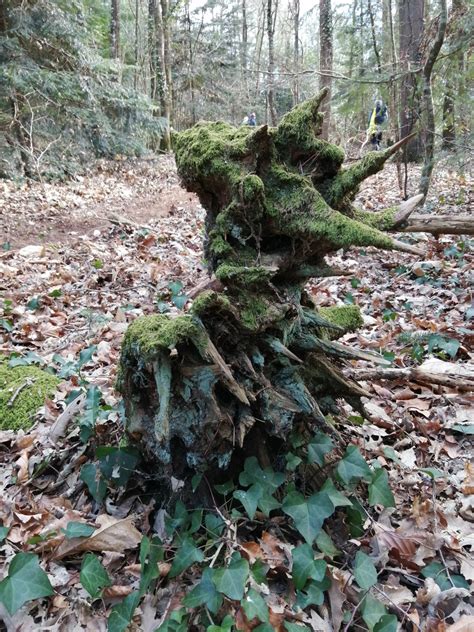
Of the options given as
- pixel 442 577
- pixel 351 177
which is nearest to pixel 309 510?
pixel 442 577

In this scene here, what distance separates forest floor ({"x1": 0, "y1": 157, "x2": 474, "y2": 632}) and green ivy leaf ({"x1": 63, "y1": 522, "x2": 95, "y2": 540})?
2.5 inches

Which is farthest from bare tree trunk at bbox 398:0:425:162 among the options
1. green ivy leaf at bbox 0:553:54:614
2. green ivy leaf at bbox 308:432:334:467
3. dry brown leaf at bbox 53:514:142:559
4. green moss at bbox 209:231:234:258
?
green ivy leaf at bbox 0:553:54:614

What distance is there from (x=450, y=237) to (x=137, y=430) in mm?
6127

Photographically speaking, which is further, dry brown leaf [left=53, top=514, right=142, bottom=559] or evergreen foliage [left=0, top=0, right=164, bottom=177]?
evergreen foliage [left=0, top=0, right=164, bottom=177]

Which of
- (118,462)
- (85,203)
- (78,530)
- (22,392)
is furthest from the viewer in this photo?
(85,203)

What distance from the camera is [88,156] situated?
13.3 m

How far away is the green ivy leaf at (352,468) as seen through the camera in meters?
2.10

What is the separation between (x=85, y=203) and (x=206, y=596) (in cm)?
1037

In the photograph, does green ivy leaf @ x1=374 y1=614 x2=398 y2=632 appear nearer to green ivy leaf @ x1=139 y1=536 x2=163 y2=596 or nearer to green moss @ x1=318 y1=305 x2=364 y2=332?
green ivy leaf @ x1=139 y1=536 x2=163 y2=596

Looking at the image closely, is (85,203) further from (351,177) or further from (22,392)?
(351,177)

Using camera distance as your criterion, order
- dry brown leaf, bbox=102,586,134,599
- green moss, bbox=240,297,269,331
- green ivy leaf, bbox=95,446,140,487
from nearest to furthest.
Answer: dry brown leaf, bbox=102,586,134,599
green moss, bbox=240,297,269,331
green ivy leaf, bbox=95,446,140,487

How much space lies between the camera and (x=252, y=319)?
207cm

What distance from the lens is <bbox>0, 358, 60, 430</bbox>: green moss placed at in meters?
3.18

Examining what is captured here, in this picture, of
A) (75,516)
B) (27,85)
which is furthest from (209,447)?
(27,85)
